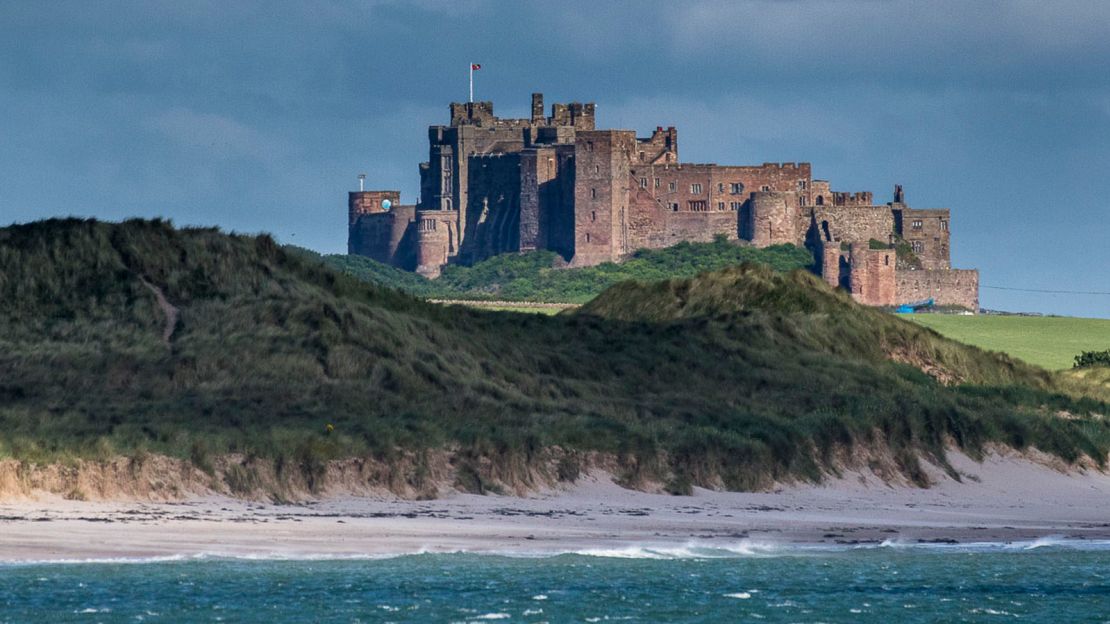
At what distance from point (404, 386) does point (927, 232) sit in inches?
4443

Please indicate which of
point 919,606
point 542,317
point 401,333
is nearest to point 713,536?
point 919,606

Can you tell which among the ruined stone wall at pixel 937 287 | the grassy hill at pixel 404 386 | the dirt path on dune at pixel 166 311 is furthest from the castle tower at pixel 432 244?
the dirt path on dune at pixel 166 311

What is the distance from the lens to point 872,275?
443ft

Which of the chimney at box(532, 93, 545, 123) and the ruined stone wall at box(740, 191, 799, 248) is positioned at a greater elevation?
the chimney at box(532, 93, 545, 123)

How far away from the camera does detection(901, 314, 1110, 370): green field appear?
282ft

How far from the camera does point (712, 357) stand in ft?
140

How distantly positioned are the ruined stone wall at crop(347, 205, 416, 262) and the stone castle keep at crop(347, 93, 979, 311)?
7.8 inches

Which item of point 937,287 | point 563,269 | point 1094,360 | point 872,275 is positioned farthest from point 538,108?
point 1094,360

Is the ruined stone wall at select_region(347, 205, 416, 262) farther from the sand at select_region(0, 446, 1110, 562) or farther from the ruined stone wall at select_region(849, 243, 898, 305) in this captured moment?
the sand at select_region(0, 446, 1110, 562)

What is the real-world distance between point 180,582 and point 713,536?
7.73m

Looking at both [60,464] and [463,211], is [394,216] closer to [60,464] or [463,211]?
[463,211]

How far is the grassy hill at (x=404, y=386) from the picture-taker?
101 ft

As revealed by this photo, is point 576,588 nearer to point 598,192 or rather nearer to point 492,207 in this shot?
point 598,192

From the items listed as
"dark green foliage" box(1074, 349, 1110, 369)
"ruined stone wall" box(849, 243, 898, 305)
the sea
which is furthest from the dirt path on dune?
"ruined stone wall" box(849, 243, 898, 305)
